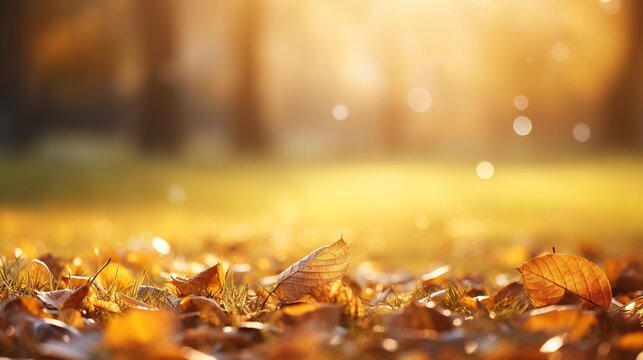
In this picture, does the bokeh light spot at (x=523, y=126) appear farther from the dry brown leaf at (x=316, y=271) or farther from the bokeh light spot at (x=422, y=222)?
the dry brown leaf at (x=316, y=271)

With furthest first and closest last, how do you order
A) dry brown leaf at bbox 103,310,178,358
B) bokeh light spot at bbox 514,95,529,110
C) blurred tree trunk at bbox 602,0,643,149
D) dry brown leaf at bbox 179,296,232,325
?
bokeh light spot at bbox 514,95,529,110 < blurred tree trunk at bbox 602,0,643,149 < dry brown leaf at bbox 179,296,232,325 < dry brown leaf at bbox 103,310,178,358

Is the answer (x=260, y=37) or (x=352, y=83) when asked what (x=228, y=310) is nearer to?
(x=260, y=37)

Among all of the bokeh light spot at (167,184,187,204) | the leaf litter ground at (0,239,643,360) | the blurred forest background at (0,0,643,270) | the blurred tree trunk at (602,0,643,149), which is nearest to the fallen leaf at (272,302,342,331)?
the leaf litter ground at (0,239,643,360)

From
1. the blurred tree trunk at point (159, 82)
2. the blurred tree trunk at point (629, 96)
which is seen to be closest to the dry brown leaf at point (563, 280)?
the blurred tree trunk at point (159, 82)

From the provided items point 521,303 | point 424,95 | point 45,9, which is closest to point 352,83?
point 424,95

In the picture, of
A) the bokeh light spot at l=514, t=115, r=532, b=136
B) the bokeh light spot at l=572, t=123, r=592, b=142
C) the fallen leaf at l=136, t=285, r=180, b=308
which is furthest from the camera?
the bokeh light spot at l=514, t=115, r=532, b=136

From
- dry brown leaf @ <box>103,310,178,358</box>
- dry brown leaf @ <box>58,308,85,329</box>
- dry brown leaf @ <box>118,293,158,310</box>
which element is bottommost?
dry brown leaf @ <box>118,293,158,310</box>

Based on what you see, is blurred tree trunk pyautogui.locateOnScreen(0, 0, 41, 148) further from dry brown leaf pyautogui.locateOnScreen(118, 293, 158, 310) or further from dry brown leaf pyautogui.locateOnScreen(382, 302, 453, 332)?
dry brown leaf pyautogui.locateOnScreen(382, 302, 453, 332)

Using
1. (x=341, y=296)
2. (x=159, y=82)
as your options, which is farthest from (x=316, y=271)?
(x=159, y=82)

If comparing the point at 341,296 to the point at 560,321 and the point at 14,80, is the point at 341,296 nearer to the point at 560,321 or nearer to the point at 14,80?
the point at 560,321
